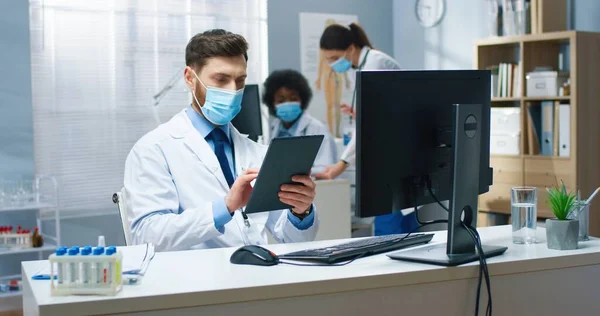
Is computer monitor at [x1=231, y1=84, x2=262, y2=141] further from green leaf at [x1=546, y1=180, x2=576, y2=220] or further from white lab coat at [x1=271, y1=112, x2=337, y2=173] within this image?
green leaf at [x1=546, y1=180, x2=576, y2=220]

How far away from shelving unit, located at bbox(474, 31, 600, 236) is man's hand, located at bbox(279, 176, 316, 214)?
2.71 metres

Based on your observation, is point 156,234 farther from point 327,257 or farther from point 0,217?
point 0,217

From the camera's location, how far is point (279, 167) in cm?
208

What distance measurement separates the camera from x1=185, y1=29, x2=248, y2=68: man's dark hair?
2.63 m

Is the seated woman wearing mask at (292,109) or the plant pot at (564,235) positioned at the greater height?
the seated woman wearing mask at (292,109)

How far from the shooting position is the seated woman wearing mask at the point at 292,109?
548 cm

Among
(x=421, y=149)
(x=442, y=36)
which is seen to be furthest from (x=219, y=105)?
(x=442, y=36)

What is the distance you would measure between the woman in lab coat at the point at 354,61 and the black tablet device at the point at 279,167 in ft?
9.50

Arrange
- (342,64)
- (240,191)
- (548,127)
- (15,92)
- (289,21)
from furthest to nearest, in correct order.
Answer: (289,21)
(342,64)
(15,92)
(548,127)
(240,191)

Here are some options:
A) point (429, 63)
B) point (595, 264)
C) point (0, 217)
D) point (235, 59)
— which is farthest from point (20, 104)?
point (595, 264)

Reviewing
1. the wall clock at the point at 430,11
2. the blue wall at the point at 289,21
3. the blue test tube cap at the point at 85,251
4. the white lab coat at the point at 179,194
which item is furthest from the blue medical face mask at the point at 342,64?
the blue test tube cap at the point at 85,251

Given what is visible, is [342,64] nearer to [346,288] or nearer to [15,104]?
[15,104]

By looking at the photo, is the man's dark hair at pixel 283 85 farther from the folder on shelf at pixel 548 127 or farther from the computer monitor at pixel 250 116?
the folder on shelf at pixel 548 127

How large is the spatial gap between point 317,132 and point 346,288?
3.91 m
